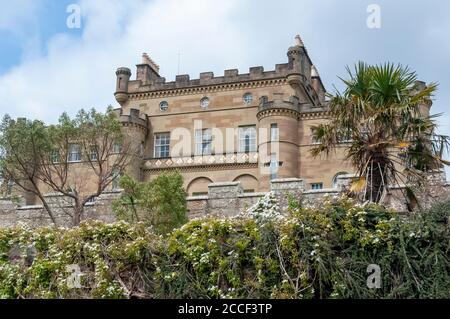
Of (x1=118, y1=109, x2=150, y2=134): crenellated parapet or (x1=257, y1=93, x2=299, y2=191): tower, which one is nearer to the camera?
(x1=257, y1=93, x2=299, y2=191): tower

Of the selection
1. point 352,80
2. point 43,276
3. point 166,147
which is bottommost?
point 43,276

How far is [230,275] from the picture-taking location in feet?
35.4

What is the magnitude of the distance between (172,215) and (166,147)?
18643mm

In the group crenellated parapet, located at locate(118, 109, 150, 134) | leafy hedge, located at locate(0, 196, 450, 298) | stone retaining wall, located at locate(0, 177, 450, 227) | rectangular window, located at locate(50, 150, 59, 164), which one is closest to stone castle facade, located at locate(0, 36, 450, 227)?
crenellated parapet, located at locate(118, 109, 150, 134)

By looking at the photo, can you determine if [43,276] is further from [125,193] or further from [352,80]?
[125,193]

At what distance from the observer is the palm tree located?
14.3m

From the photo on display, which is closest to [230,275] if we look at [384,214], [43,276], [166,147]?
[384,214]

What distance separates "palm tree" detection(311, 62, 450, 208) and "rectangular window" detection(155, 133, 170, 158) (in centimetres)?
2395

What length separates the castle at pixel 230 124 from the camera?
34844 millimetres

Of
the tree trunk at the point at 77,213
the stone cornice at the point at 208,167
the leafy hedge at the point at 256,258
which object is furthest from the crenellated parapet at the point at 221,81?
the leafy hedge at the point at 256,258

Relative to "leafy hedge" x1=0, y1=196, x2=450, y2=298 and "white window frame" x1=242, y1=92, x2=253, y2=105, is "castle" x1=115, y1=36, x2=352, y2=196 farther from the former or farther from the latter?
"leafy hedge" x1=0, y1=196, x2=450, y2=298

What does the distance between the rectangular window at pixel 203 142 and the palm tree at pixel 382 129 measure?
73.2 ft

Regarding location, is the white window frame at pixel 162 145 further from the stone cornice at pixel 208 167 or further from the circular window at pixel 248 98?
the circular window at pixel 248 98

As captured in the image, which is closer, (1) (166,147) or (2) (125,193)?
(2) (125,193)
